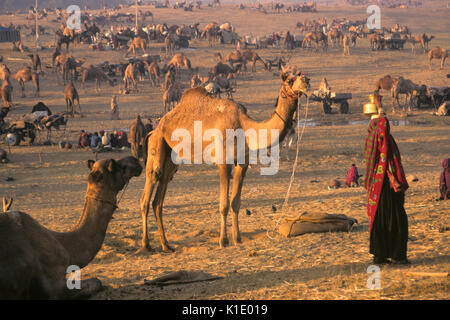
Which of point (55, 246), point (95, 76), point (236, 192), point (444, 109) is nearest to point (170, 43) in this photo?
point (95, 76)

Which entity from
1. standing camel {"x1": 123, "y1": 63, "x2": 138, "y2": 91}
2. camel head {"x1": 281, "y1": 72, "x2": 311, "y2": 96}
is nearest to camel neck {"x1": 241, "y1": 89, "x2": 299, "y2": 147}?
camel head {"x1": 281, "y1": 72, "x2": 311, "y2": 96}

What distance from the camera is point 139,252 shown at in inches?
376

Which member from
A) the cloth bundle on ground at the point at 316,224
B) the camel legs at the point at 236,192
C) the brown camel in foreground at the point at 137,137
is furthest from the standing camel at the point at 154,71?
the cloth bundle on ground at the point at 316,224

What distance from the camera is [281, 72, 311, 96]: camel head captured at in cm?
855

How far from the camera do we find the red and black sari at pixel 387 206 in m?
7.23

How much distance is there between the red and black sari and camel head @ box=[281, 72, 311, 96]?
1528 mm

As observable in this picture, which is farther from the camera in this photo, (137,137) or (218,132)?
(137,137)

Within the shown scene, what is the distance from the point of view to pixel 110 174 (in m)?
6.85

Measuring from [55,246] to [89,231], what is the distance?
0.49 meters

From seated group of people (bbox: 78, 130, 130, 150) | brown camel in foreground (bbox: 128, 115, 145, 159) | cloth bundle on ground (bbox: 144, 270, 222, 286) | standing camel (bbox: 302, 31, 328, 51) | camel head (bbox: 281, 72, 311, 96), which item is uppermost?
standing camel (bbox: 302, 31, 328, 51)

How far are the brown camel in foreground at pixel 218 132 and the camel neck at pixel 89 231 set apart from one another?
283 cm

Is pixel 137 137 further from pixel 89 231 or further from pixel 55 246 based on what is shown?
pixel 55 246

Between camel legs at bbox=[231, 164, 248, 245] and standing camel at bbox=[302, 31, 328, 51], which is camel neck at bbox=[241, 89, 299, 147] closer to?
camel legs at bbox=[231, 164, 248, 245]

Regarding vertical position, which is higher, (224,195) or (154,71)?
(154,71)
